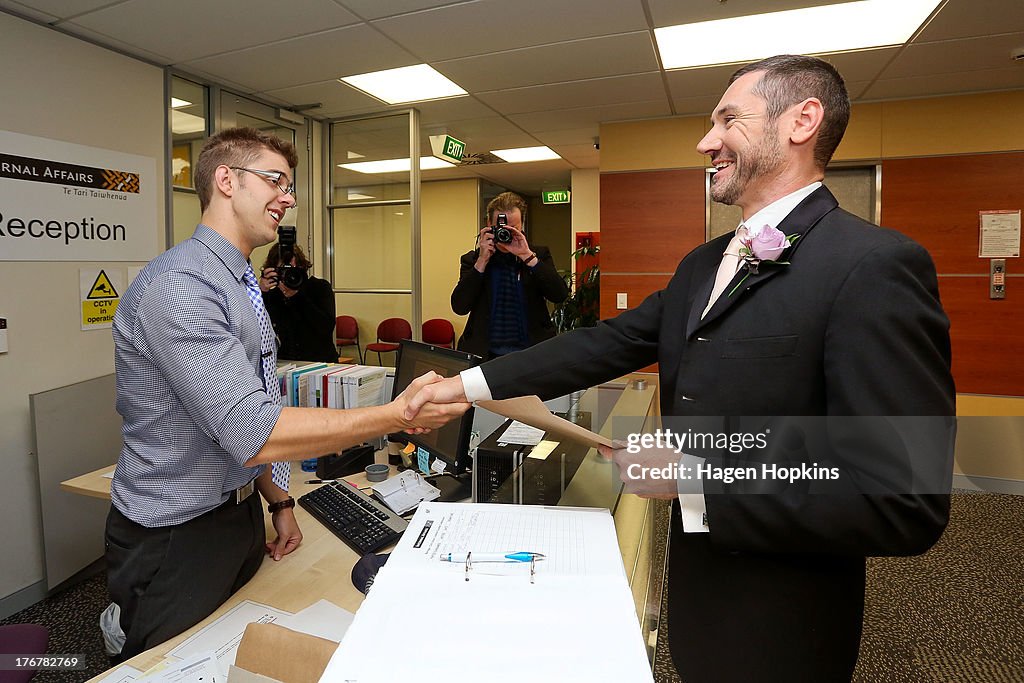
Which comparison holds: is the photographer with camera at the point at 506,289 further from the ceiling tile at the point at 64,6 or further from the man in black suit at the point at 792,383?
the man in black suit at the point at 792,383

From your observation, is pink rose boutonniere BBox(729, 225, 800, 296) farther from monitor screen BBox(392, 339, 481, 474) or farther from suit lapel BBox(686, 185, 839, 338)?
monitor screen BBox(392, 339, 481, 474)

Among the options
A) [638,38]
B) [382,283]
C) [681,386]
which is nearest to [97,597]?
[382,283]

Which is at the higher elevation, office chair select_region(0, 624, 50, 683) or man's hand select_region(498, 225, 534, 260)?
man's hand select_region(498, 225, 534, 260)

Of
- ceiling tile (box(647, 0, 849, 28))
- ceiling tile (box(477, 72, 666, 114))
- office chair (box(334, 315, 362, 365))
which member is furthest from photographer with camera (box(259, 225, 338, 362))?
ceiling tile (box(647, 0, 849, 28))

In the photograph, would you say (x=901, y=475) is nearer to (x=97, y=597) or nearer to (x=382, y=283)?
(x=97, y=597)

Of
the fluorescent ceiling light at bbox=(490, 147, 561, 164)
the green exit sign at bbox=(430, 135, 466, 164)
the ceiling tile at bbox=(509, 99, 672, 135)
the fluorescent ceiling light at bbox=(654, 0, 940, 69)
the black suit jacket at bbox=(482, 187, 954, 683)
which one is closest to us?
the black suit jacket at bbox=(482, 187, 954, 683)

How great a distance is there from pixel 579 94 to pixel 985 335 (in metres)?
3.43

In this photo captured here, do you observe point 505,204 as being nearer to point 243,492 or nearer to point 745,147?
point 243,492

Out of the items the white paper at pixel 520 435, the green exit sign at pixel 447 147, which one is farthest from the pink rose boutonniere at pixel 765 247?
the green exit sign at pixel 447 147

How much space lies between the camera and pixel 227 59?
3543 mm

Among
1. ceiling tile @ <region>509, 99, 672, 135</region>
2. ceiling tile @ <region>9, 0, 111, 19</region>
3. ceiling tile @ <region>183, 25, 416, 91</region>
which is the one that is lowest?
ceiling tile @ <region>9, 0, 111, 19</region>

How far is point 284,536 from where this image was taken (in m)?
1.62

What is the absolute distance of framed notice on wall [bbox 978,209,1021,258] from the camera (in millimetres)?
4277

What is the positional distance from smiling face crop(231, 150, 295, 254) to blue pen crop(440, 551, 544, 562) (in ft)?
3.51
